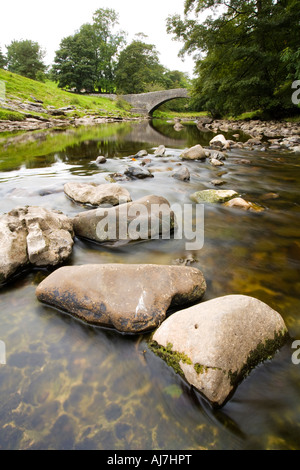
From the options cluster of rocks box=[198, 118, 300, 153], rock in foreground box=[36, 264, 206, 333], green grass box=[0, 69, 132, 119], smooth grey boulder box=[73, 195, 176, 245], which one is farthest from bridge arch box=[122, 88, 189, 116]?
rock in foreground box=[36, 264, 206, 333]

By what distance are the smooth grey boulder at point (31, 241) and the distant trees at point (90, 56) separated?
54.3 metres

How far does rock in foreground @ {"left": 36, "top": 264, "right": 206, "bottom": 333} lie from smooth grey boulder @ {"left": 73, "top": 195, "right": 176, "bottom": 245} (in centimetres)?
104

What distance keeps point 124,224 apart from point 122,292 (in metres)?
1.51

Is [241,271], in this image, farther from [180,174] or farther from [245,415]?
[180,174]

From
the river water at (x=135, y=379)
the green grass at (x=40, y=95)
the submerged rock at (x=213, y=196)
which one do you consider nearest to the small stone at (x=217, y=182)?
the submerged rock at (x=213, y=196)

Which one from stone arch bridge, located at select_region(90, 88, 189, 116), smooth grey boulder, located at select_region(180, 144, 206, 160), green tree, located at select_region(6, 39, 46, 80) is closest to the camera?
smooth grey boulder, located at select_region(180, 144, 206, 160)

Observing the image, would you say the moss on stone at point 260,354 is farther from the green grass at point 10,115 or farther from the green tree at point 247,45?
the green grass at point 10,115

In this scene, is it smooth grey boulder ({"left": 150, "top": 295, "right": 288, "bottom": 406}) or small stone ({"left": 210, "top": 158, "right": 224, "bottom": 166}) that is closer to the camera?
smooth grey boulder ({"left": 150, "top": 295, "right": 288, "bottom": 406})

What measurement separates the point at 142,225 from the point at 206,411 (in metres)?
2.41

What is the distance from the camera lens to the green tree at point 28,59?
49.1m

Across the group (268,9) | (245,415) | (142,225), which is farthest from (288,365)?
(268,9)

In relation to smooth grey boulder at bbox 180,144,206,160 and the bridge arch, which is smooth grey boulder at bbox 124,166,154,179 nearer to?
smooth grey boulder at bbox 180,144,206,160

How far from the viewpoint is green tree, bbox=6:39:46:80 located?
4912 centimetres
